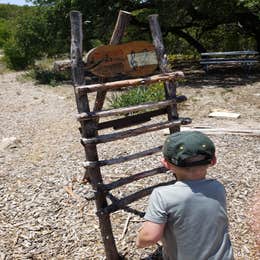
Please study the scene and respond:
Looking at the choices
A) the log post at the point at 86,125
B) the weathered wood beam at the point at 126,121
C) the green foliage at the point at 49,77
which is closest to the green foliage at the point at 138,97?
the weathered wood beam at the point at 126,121

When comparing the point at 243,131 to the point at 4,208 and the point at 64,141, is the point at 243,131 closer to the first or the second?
the point at 64,141

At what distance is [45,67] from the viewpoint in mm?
18094

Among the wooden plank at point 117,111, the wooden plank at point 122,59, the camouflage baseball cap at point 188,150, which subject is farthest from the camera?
the wooden plank at point 122,59

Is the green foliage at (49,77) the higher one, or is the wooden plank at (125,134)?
the wooden plank at (125,134)

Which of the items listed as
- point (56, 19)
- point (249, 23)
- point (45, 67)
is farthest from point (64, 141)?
point (45, 67)

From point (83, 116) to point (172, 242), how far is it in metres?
1.41

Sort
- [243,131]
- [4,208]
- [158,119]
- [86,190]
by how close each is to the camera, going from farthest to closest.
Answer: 1. [158,119]
2. [243,131]
3. [86,190]
4. [4,208]

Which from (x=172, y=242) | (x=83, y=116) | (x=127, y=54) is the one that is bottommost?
(x=172, y=242)

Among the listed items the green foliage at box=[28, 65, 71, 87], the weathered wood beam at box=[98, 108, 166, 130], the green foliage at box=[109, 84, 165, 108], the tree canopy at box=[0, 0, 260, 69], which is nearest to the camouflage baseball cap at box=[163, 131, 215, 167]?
the weathered wood beam at box=[98, 108, 166, 130]

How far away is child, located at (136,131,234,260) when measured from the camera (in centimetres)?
204

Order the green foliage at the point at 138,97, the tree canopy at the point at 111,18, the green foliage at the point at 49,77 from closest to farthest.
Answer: the green foliage at the point at 138,97, the tree canopy at the point at 111,18, the green foliage at the point at 49,77

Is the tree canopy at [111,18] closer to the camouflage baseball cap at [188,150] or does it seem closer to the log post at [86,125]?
the log post at [86,125]

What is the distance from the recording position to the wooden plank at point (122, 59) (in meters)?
3.63

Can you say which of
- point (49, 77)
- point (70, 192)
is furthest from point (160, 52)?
point (49, 77)
